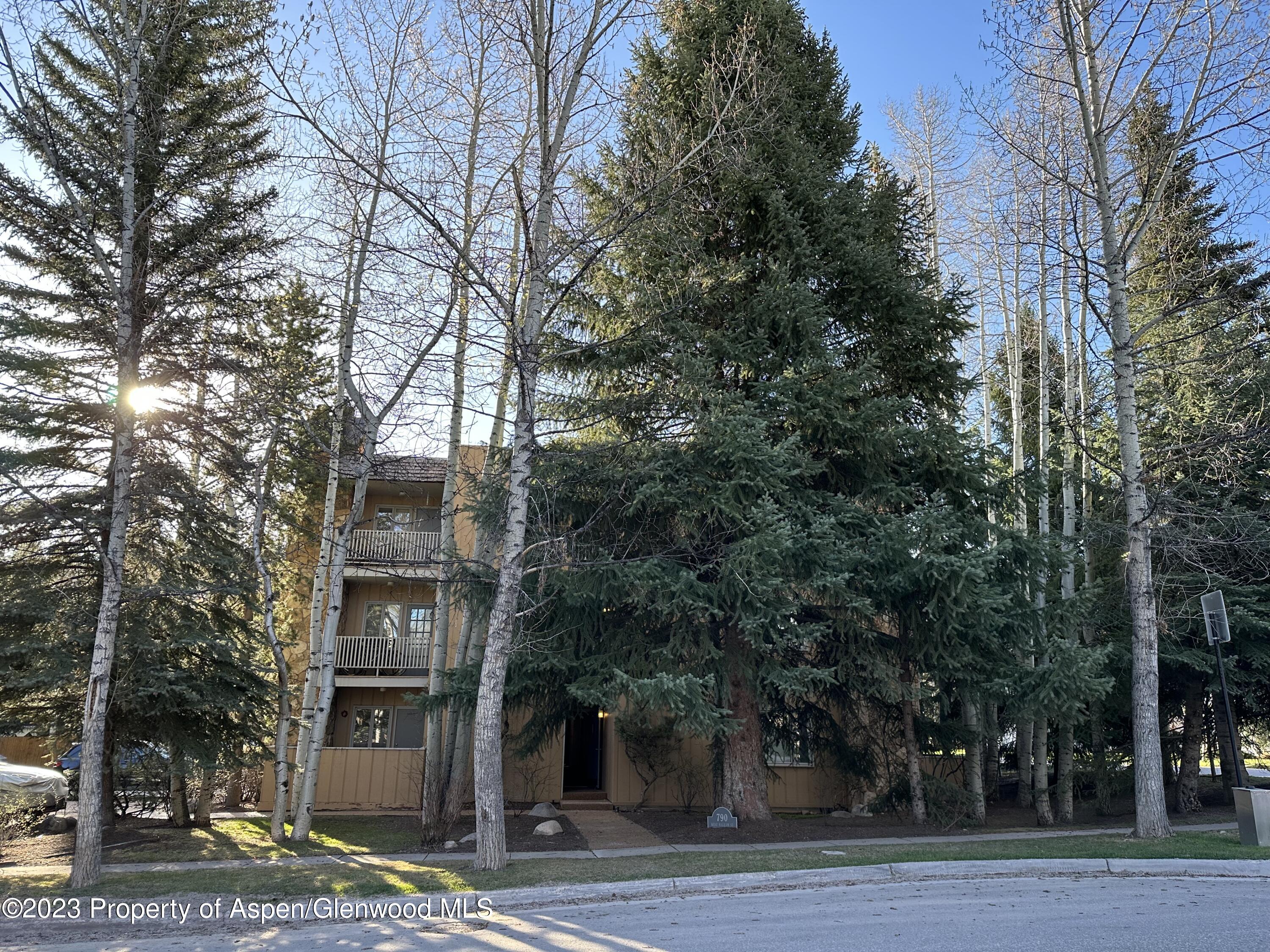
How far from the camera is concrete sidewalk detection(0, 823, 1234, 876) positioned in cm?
977

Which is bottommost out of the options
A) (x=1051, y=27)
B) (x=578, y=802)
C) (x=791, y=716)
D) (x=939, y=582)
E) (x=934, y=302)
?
(x=578, y=802)

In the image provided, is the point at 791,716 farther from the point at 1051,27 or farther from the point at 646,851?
the point at 1051,27

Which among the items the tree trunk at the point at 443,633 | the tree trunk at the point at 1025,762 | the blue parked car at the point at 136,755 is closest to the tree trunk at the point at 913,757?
the tree trunk at the point at 1025,762

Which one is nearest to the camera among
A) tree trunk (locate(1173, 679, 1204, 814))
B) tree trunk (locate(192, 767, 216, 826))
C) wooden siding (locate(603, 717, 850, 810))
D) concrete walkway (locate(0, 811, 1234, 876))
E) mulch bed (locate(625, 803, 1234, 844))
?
concrete walkway (locate(0, 811, 1234, 876))

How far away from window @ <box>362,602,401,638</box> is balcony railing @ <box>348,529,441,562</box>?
172 cm

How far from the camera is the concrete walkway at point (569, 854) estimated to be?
389 inches

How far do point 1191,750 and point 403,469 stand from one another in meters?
16.1

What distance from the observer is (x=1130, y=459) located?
11.9 meters

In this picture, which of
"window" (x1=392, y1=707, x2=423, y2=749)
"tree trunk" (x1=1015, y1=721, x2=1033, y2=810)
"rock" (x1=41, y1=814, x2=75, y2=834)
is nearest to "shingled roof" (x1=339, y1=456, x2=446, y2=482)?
"window" (x1=392, y1=707, x2=423, y2=749)

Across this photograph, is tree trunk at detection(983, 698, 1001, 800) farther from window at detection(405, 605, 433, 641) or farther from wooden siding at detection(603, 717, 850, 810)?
window at detection(405, 605, 433, 641)

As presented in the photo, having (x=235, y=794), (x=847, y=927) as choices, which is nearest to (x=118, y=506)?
(x=847, y=927)

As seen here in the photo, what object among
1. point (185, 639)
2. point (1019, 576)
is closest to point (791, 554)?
point (1019, 576)

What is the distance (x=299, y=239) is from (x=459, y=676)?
278 inches

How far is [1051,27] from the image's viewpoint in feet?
41.7
